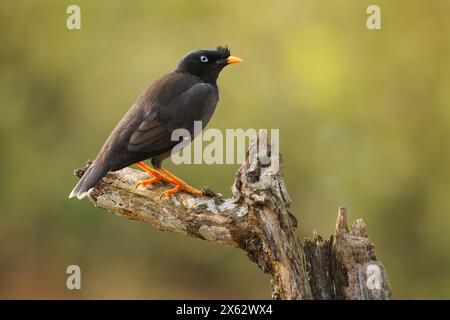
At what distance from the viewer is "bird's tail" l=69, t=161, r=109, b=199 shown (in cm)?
548

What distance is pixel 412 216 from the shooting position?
33.8 feet

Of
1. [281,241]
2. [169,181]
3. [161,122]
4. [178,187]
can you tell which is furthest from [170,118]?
[281,241]

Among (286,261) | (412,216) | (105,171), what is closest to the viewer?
(286,261)

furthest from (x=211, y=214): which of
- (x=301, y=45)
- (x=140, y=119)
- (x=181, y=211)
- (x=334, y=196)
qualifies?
(x=301, y=45)

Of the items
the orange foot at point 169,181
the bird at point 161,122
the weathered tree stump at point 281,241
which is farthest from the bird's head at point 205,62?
the weathered tree stump at point 281,241

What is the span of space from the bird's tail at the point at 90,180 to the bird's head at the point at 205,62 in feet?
4.76

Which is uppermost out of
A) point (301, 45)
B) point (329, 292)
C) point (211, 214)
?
point (301, 45)

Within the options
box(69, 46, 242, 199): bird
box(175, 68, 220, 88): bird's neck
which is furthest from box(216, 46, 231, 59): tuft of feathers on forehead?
box(175, 68, 220, 88): bird's neck

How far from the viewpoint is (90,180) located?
5.57 metres

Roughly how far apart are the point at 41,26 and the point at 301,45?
13.7 ft

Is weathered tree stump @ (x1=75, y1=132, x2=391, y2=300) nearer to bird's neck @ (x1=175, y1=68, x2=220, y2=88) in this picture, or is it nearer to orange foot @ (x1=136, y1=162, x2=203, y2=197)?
orange foot @ (x1=136, y1=162, x2=203, y2=197)

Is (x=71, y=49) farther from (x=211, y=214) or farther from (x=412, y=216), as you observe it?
(x=211, y=214)

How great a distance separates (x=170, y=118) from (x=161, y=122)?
10cm

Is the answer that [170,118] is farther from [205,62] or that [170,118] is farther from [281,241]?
[281,241]
